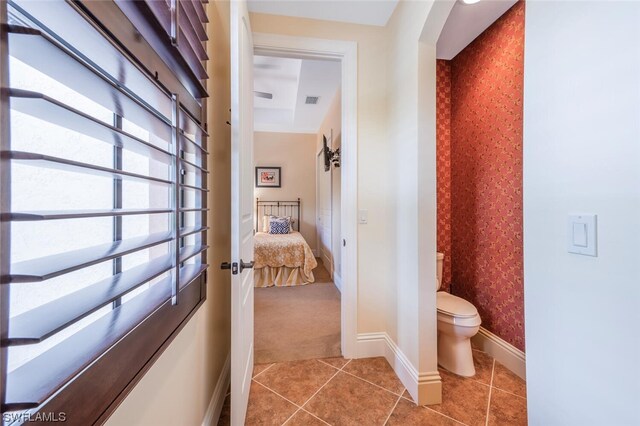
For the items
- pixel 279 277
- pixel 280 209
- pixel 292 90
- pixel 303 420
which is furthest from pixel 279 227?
pixel 303 420

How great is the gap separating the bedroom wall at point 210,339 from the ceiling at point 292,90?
53.4 inches

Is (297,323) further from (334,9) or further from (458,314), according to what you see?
(334,9)

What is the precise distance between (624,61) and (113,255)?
1.26 meters

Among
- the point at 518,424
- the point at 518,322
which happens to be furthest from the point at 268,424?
the point at 518,322

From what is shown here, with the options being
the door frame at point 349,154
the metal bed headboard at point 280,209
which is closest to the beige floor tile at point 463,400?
the door frame at point 349,154

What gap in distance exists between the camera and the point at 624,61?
0.63 meters

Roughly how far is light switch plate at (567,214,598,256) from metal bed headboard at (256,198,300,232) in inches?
198

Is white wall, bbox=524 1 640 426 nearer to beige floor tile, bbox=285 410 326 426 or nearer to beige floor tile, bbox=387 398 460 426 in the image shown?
beige floor tile, bbox=387 398 460 426

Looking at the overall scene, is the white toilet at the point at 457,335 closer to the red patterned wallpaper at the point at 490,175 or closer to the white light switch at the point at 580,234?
the red patterned wallpaper at the point at 490,175

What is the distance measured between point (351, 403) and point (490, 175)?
6.30ft

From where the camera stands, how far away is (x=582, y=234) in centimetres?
72

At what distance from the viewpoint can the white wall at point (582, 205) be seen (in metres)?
0.63

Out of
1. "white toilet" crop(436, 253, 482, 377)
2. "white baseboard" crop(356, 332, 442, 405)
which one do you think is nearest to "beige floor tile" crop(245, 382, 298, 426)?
"white baseboard" crop(356, 332, 442, 405)

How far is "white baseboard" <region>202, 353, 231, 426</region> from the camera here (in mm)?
1266
